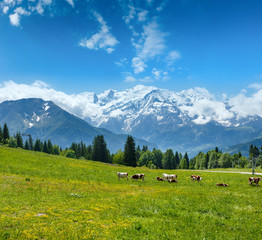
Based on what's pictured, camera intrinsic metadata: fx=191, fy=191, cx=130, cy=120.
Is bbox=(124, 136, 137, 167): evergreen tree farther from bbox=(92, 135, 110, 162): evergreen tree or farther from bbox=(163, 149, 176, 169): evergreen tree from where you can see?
bbox=(163, 149, 176, 169): evergreen tree

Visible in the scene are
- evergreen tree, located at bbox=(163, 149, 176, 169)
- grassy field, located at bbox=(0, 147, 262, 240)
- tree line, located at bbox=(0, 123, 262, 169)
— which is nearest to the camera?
grassy field, located at bbox=(0, 147, 262, 240)

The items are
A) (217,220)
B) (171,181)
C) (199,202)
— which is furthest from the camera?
(171,181)

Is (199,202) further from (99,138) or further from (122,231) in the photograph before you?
(99,138)

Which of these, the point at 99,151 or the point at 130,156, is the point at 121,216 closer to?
the point at 130,156

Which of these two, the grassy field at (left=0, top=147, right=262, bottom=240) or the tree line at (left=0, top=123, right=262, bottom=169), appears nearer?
the grassy field at (left=0, top=147, right=262, bottom=240)

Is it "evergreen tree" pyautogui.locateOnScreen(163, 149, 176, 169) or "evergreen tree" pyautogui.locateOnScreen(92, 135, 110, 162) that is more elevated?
"evergreen tree" pyautogui.locateOnScreen(92, 135, 110, 162)

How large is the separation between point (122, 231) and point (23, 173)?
2626 cm

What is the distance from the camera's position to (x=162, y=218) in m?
14.9

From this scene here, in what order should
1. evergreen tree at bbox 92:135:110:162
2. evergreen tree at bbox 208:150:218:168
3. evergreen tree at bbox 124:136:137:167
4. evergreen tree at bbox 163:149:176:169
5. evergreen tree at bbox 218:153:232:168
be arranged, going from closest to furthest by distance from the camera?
evergreen tree at bbox 124:136:137:167 < evergreen tree at bbox 92:135:110:162 < evergreen tree at bbox 218:153:232:168 < evergreen tree at bbox 208:150:218:168 < evergreen tree at bbox 163:149:176:169

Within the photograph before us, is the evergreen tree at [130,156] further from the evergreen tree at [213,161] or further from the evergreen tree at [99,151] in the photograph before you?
the evergreen tree at [213,161]

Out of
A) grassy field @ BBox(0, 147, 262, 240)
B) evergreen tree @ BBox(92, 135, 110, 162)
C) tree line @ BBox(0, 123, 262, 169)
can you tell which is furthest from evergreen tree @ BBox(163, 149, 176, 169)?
grassy field @ BBox(0, 147, 262, 240)

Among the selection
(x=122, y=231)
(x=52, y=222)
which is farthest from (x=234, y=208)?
(x=52, y=222)

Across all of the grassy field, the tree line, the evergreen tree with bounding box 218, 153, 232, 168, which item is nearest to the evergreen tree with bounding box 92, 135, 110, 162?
the tree line

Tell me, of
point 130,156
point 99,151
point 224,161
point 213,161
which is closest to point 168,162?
point 213,161
